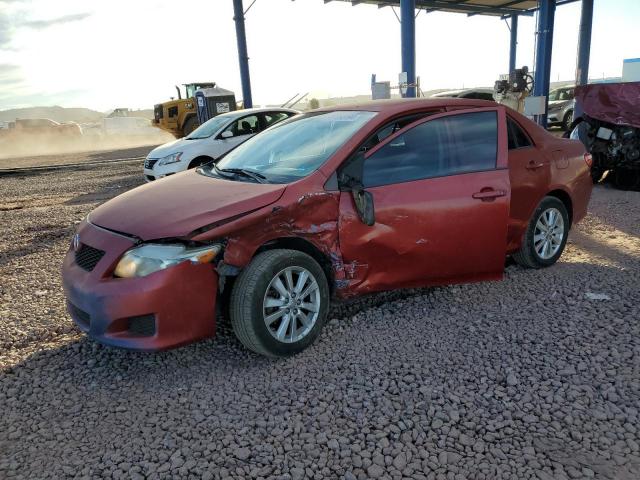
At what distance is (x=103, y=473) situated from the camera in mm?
2346

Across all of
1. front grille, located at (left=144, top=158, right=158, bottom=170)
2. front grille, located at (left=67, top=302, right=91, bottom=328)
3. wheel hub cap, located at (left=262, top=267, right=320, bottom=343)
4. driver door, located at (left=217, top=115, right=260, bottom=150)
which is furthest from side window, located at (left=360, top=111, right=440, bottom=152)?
front grille, located at (left=144, top=158, right=158, bottom=170)

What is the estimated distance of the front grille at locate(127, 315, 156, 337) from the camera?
114 inches

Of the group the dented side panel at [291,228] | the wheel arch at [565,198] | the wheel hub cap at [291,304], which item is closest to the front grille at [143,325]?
the dented side panel at [291,228]

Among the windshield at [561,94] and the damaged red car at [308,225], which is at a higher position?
the windshield at [561,94]

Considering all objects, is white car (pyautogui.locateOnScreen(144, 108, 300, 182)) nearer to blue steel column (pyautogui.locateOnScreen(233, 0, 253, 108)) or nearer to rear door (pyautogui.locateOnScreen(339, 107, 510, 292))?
rear door (pyautogui.locateOnScreen(339, 107, 510, 292))

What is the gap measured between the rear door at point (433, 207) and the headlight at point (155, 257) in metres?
0.95

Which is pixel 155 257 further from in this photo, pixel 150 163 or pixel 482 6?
pixel 482 6

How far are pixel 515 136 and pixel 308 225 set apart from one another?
2256mm

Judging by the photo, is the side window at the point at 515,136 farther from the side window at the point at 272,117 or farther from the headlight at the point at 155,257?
the side window at the point at 272,117

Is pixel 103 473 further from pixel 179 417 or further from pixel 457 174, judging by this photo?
pixel 457 174

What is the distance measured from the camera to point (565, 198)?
481 centimetres

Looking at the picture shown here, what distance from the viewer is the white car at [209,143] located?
9562 mm

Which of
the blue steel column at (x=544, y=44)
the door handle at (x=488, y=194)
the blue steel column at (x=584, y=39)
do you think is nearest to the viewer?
the door handle at (x=488, y=194)

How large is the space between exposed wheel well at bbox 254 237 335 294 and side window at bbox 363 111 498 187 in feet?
1.95
